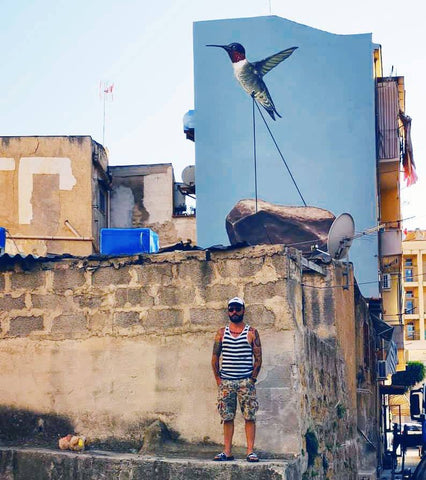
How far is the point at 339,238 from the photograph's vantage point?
14.2m

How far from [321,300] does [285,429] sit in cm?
461

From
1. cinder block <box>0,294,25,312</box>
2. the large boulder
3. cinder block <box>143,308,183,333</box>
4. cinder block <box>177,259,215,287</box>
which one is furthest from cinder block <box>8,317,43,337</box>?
the large boulder

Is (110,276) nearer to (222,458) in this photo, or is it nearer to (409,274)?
(222,458)

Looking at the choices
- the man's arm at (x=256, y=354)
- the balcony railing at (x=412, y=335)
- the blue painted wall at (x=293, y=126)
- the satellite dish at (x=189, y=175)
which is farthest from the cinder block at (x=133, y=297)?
the balcony railing at (x=412, y=335)

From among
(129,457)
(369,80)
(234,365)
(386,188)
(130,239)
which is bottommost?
(129,457)

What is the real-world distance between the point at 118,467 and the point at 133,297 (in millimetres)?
1636

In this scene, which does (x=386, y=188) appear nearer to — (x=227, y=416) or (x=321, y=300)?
(x=321, y=300)

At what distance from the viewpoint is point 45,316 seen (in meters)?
8.91

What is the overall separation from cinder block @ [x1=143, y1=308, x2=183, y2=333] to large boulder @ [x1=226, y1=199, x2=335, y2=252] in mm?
16531

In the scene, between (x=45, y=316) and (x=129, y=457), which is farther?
(x=45, y=316)

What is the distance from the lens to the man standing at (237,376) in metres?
7.89

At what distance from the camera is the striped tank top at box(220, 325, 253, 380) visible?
7.91m

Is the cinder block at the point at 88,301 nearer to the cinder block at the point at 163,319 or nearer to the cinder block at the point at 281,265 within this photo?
the cinder block at the point at 163,319

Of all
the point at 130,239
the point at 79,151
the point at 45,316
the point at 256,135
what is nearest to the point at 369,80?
the point at 256,135
